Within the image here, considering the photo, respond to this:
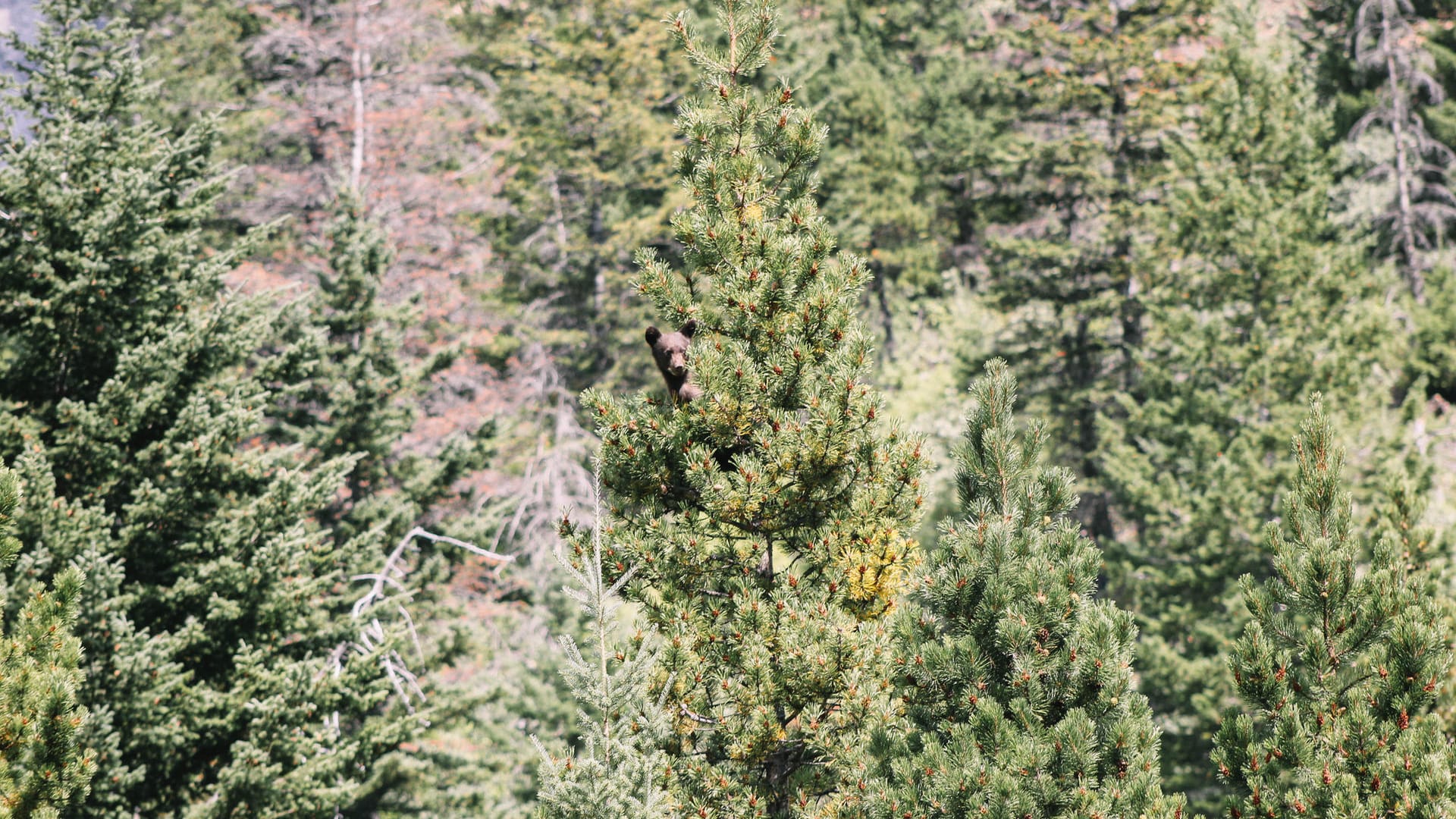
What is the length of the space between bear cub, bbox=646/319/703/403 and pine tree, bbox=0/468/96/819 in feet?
11.4

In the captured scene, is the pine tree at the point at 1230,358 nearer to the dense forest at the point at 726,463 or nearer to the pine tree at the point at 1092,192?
the dense forest at the point at 726,463

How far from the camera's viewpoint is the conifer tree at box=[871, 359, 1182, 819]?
5.16 meters

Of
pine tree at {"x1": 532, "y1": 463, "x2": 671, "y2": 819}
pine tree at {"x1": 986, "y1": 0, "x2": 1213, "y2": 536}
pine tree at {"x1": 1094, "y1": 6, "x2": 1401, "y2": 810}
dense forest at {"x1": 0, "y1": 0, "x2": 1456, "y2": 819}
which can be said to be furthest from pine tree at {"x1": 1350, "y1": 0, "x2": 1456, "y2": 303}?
pine tree at {"x1": 532, "y1": 463, "x2": 671, "y2": 819}

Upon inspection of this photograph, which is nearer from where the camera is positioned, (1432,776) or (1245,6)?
(1432,776)

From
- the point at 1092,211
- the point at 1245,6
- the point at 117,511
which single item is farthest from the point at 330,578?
the point at 1092,211

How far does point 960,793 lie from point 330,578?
6896 mm

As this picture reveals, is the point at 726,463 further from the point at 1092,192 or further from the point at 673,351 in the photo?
the point at 1092,192

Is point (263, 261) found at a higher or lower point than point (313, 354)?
lower

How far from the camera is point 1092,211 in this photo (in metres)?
Result: 22.8

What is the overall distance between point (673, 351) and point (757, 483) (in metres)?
0.93

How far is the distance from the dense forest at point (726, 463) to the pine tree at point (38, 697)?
2 centimetres

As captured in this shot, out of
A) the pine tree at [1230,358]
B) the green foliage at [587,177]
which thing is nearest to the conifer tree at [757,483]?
the pine tree at [1230,358]

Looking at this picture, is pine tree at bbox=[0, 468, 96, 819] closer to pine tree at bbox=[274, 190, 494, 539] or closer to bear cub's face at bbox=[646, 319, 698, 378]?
bear cub's face at bbox=[646, 319, 698, 378]

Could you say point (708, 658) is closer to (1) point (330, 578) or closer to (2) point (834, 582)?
(2) point (834, 582)
